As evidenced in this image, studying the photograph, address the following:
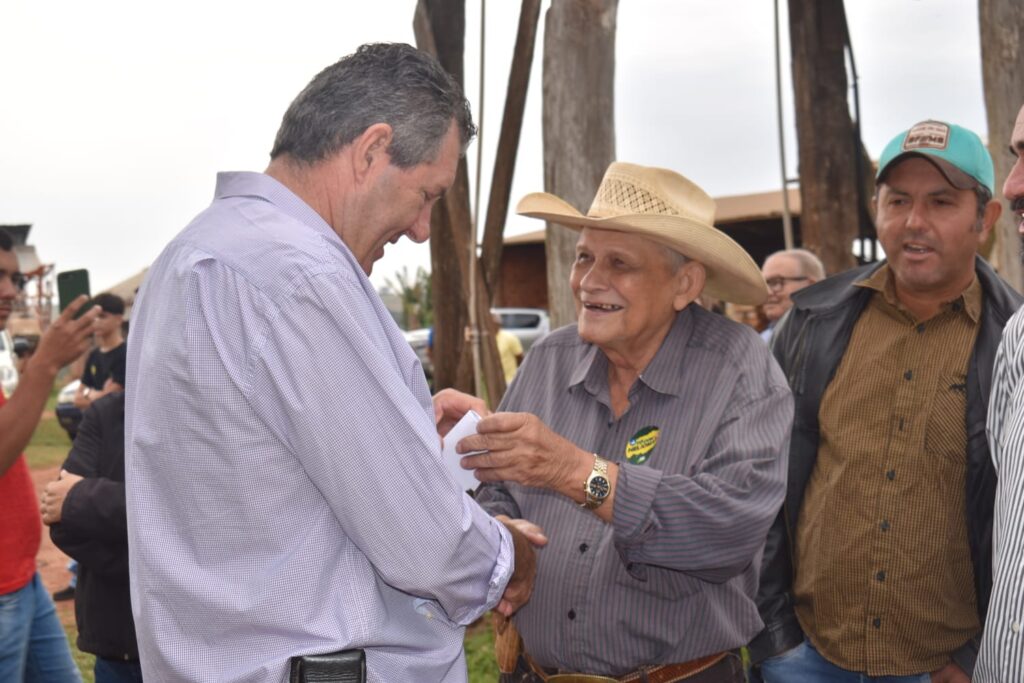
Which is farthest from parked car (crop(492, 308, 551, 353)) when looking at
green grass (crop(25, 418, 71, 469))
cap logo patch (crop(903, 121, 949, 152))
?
cap logo patch (crop(903, 121, 949, 152))

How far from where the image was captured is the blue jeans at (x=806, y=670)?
2.79m

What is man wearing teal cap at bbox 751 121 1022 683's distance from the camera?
8.84ft

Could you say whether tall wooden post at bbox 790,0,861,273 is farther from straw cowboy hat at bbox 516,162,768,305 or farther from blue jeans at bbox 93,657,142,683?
blue jeans at bbox 93,657,142,683

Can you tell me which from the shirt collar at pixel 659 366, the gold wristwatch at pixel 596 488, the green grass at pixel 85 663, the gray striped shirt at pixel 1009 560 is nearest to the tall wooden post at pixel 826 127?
the shirt collar at pixel 659 366

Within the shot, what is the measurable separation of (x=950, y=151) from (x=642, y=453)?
1270mm

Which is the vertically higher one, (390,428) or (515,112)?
(515,112)

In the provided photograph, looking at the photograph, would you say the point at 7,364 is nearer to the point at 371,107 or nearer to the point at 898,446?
the point at 898,446

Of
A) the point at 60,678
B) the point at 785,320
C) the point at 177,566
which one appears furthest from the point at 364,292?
the point at 60,678

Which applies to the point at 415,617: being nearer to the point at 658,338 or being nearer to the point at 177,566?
the point at 177,566

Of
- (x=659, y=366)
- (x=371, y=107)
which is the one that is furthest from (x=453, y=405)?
(x=371, y=107)

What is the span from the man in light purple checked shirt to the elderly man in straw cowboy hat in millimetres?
612

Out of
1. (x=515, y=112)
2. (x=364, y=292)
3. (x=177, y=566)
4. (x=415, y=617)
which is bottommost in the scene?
(x=415, y=617)

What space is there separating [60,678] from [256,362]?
2500 millimetres

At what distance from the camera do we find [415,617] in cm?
177
